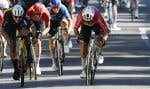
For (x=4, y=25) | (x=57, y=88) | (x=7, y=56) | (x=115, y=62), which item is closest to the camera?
(x=57, y=88)

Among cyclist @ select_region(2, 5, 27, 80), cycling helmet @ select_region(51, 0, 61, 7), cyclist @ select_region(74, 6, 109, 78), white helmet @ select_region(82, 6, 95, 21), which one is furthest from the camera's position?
cycling helmet @ select_region(51, 0, 61, 7)

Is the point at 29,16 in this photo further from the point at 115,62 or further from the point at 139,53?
the point at 139,53

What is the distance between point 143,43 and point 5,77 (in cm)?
839

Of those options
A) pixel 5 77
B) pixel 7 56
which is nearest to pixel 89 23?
pixel 5 77

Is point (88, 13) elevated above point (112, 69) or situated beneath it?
elevated above

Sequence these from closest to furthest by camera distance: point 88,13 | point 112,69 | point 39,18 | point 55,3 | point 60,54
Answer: point 88,13 < point 39,18 < point 55,3 < point 60,54 < point 112,69

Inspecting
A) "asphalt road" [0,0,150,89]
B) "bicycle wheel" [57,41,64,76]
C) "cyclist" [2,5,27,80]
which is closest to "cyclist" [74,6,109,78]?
"asphalt road" [0,0,150,89]

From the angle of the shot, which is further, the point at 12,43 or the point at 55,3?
the point at 55,3

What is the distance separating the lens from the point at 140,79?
674 inches

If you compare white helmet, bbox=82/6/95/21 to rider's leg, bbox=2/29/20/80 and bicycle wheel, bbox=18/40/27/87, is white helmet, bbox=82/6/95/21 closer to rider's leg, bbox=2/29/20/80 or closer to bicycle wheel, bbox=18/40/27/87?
bicycle wheel, bbox=18/40/27/87

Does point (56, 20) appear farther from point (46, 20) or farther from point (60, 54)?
point (46, 20)

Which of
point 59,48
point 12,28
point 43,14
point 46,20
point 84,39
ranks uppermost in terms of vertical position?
point 43,14

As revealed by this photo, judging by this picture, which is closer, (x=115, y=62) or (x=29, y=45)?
(x=29, y=45)


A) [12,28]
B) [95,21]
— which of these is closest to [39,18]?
[12,28]
